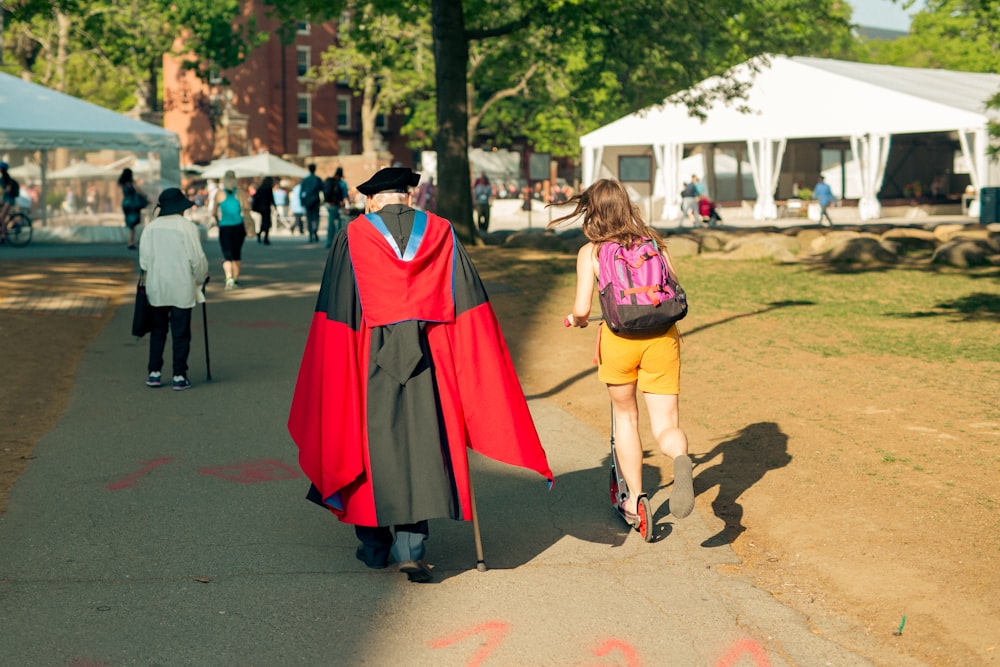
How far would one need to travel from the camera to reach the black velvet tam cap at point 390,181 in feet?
17.4

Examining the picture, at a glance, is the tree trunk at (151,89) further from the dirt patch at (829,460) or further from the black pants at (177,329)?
the black pants at (177,329)

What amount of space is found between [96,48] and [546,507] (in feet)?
168

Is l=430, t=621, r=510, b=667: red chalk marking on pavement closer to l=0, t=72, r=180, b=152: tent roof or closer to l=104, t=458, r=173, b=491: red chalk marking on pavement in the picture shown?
l=104, t=458, r=173, b=491: red chalk marking on pavement

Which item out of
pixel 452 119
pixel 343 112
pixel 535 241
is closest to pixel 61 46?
pixel 343 112

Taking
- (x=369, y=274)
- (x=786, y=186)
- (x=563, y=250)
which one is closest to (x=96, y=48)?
(x=786, y=186)

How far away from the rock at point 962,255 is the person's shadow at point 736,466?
48.4ft

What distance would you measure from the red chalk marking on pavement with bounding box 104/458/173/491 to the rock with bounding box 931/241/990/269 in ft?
56.8

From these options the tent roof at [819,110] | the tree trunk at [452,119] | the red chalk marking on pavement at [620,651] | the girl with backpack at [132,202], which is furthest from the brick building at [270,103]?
the red chalk marking on pavement at [620,651]

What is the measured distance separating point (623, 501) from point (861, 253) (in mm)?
17684

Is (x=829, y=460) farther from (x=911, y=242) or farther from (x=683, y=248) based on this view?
(x=911, y=242)

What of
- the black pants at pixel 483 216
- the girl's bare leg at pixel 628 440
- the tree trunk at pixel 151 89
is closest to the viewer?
the girl's bare leg at pixel 628 440

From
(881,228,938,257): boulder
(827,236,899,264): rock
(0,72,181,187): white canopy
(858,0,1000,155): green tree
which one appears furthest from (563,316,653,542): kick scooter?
(858,0,1000,155): green tree

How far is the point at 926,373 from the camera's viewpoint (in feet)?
34.8

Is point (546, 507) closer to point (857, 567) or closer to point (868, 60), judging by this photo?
point (857, 567)
